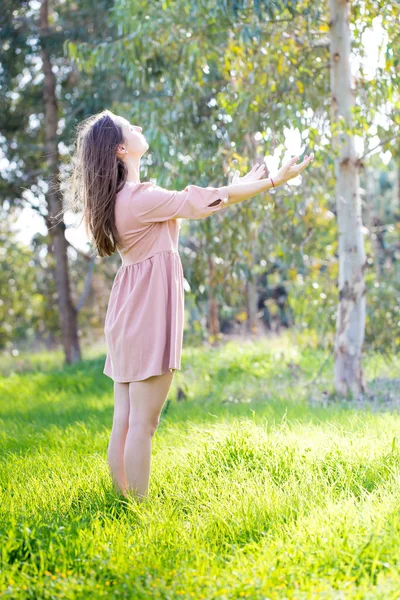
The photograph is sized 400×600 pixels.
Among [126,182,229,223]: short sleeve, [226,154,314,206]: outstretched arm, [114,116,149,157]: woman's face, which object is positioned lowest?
[126,182,229,223]: short sleeve

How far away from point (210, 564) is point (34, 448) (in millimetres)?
2207

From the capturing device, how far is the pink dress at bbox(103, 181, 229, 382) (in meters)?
3.18

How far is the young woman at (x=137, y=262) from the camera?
125 inches

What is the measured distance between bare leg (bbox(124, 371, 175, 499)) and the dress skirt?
0.06 m

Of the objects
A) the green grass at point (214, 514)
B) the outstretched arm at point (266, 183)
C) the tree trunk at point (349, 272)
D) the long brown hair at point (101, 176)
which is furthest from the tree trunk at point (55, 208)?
the outstretched arm at point (266, 183)

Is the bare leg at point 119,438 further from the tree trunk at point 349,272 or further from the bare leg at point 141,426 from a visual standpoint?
the tree trunk at point 349,272

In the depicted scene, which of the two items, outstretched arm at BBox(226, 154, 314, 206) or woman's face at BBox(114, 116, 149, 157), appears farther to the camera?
woman's face at BBox(114, 116, 149, 157)

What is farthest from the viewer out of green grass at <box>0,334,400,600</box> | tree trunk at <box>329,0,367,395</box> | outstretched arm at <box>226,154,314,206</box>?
tree trunk at <box>329,0,367,395</box>

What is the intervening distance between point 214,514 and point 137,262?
3.81 feet

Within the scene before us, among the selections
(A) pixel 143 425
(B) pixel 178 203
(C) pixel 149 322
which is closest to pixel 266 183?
(B) pixel 178 203

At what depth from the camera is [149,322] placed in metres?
3.23

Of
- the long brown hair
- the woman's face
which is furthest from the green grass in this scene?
the woman's face

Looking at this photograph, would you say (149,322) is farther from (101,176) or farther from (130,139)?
(130,139)

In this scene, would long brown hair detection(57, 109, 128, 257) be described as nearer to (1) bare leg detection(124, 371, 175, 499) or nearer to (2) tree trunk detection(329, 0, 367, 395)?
(1) bare leg detection(124, 371, 175, 499)
